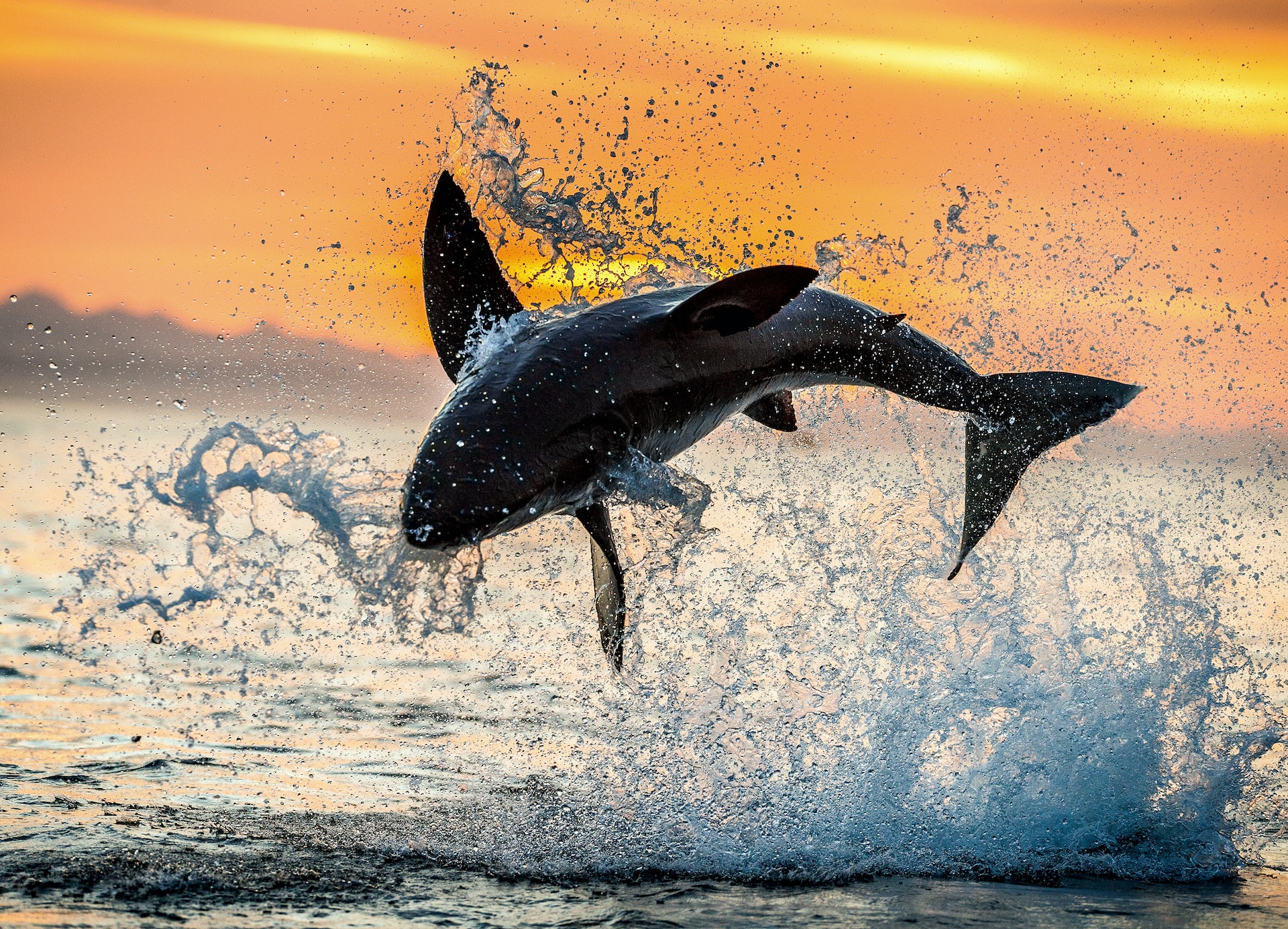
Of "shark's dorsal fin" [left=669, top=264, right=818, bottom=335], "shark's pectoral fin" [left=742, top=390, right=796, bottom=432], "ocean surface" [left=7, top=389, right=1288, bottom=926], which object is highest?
"shark's dorsal fin" [left=669, top=264, right=818, bottom=335]

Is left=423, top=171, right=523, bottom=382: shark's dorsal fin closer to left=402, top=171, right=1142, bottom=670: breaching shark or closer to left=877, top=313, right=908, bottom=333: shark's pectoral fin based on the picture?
left=402, top=171, right=1142, bottom=670: breaching shark

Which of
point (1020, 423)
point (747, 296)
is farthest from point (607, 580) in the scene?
point (1020, 423)

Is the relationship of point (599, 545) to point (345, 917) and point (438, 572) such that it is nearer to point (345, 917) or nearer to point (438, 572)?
point (438, 572)

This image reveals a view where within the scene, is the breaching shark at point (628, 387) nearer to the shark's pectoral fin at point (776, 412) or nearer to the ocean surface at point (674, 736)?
the shark's pectoral fin at point (776, 412)

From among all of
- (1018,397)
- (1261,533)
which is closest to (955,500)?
(1018,397)

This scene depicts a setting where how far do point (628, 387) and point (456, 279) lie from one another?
3.99ft

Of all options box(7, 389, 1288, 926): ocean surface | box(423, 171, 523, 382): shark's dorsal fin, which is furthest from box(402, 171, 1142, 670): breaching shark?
box(7, 389, 1288, 926): ocean surface

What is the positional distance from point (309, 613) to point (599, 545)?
834 centimetres

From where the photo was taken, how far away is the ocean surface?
5.51m

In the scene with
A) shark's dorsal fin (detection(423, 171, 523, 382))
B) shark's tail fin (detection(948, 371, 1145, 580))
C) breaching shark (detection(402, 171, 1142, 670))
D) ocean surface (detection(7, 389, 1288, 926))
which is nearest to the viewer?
breaching shark (detection(402, 171, 1142, 670))

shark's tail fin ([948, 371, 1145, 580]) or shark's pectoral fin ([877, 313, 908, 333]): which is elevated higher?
shark's pectoral fin ([877, 313, 908, 333])

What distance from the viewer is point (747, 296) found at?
5.93m

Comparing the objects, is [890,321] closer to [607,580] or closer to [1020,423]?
[1020,423]

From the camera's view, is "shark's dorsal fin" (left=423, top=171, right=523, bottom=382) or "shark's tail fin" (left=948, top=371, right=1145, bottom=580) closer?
"shark's dorsal fin" (left=423, top=171, right=523, bottom=382)
